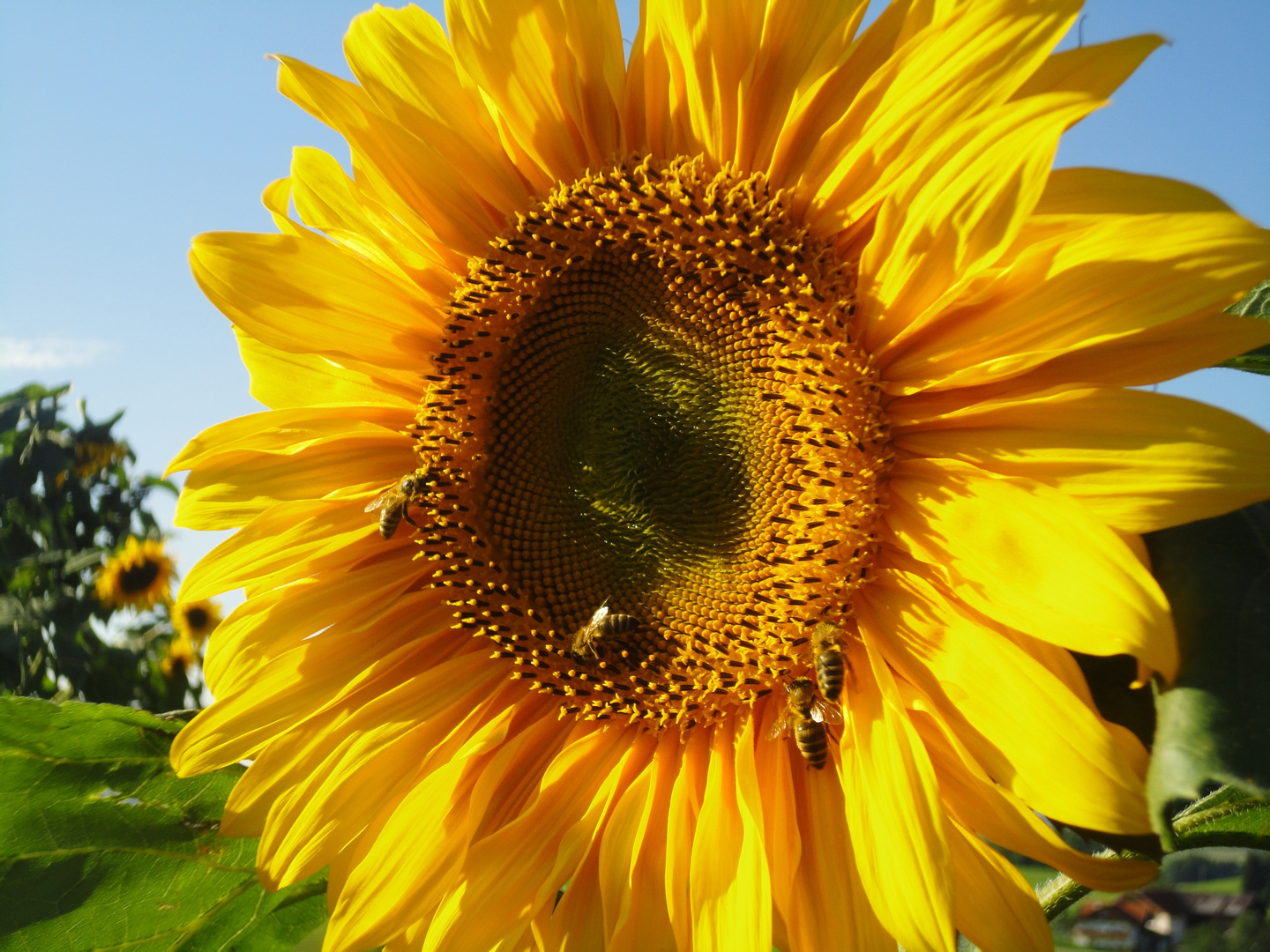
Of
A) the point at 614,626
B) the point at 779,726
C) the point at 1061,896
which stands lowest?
the point at 1061,896

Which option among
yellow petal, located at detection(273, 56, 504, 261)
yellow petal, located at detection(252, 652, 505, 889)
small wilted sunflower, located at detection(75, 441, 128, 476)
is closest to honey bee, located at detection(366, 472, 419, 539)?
Result: yellow petal, located at detection(252, 652, 505, 889)

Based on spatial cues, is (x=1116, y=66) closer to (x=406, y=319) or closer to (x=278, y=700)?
(x=406, y=319)

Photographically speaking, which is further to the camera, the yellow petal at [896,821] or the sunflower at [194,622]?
the sunflower at [194,622]

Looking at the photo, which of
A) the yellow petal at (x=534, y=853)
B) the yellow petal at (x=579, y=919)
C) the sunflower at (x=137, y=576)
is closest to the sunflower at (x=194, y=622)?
the sunflower at (x=137, y=576)

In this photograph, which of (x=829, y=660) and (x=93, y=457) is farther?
(x=93, y=457)

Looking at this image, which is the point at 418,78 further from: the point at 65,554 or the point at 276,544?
the point at 65,554

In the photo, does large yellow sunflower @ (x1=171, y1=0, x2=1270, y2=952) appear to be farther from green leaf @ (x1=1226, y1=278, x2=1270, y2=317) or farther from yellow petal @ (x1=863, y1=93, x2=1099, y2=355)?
green leaf @ (x1=1226, y1=278, x2=1270, y2=317)

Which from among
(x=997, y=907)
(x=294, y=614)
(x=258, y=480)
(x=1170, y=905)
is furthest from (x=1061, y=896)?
(x=1170, y=905)

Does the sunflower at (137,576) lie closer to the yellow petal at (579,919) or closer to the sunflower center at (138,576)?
the sunflower center at (138,576)
